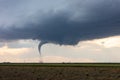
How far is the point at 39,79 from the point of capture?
228 ft

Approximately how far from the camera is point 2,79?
70188 mm

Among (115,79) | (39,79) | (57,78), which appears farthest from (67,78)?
(115,79)

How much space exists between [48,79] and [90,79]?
1001cm

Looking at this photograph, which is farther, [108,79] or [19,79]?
[19,79]

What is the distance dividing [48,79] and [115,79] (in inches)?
613

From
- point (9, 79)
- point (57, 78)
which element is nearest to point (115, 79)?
point (57, 78)

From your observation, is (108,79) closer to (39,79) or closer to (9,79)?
(39,79)

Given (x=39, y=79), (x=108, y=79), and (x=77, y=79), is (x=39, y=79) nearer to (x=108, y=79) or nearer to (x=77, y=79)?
(x=77, y=79)

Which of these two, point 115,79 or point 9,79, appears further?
point 9,79

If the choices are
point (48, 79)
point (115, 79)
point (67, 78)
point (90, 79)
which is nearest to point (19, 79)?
point (48, 79)

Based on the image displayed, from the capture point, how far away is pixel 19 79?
71000 millimetres

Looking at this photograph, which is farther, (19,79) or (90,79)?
(19,79)

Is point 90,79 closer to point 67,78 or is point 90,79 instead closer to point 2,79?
point 67,78

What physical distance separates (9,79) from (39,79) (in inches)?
288
